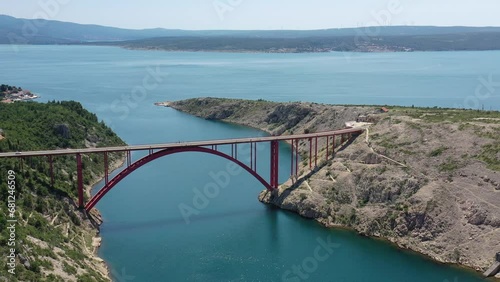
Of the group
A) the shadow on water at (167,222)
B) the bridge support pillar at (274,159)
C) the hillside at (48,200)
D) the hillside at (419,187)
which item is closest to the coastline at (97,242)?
the hillside at (48,200)

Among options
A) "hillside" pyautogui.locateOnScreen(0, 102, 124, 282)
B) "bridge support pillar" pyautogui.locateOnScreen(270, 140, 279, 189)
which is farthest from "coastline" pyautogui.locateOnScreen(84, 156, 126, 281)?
"bridge support pillar" pyautogui.locateOnScreen(270, 140, 279, 189)

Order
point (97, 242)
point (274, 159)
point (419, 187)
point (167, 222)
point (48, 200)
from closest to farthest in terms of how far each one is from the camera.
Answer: point (48, 200) → point (97, 242) → point (419, 187) → point (167, 222) → point (274, 159)

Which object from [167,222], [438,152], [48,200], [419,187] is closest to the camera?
[48,200]

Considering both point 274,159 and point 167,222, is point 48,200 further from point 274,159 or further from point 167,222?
point 274,159

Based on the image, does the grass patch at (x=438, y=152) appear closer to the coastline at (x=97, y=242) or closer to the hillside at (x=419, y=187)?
the hillside at (x=419, y=187)

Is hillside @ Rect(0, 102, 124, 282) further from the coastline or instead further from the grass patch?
the grass patch

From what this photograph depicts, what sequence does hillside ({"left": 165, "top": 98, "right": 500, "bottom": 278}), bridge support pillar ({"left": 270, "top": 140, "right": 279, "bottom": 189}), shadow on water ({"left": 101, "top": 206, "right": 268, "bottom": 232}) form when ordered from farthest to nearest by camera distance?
bridge support pillar ({"left": 270, "top": 140, "right": 279, "bottom": 189})
shadow on water ({"left": 101, "top": 206, "right": 268, "bottom": 232})
hillside ({"left": 165, "top": 98, "right": 500, "bottom": 278})

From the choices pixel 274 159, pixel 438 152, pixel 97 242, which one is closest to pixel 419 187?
pixel 438 152
